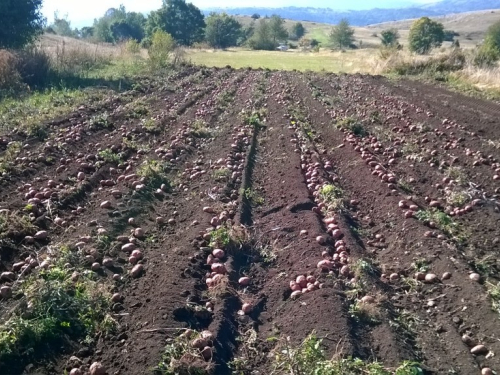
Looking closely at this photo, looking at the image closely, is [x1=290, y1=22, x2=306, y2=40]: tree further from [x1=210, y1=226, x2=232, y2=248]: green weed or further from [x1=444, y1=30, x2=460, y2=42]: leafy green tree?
[x1=210, y1=226, x2=232, y2=248]: green weed

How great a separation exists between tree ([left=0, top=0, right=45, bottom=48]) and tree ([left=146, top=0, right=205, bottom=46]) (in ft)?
128

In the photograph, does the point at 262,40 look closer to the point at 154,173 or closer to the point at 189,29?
the point at 189,29

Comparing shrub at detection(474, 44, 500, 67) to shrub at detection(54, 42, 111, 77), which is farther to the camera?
shrub at detection(474, 44, 500, 67)

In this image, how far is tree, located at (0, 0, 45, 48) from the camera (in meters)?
21.8

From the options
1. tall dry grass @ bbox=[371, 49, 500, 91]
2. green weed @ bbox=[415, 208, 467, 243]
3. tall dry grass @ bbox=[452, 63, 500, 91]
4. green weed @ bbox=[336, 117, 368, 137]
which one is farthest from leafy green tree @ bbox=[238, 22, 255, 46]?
green weed @ bbox=[415, 208, 467, 243]

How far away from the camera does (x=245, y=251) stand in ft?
20.8

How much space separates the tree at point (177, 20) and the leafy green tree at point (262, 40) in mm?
8556

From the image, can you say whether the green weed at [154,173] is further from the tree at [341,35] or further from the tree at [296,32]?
the tree at [296,32]

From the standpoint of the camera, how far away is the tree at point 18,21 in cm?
2180

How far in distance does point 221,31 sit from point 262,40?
617cm

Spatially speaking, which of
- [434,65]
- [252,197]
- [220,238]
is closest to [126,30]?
[434,65]

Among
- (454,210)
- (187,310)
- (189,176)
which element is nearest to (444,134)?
(454,210)

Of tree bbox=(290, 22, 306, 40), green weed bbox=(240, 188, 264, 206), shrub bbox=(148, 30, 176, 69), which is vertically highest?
tree bbox=(290, 22, 306, 40)

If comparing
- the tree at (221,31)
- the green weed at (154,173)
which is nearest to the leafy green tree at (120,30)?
the tree at (221,31)
